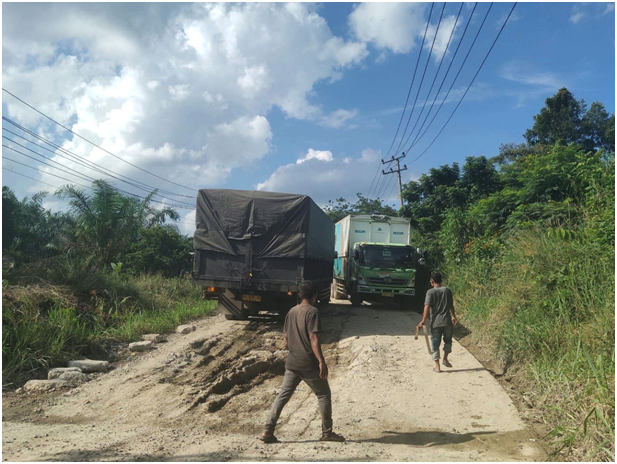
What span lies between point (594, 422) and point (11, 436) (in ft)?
19.3

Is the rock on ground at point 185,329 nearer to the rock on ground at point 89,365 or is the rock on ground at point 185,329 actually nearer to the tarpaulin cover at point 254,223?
the tarpaulin cover at point 254,223

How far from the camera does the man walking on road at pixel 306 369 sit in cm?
495

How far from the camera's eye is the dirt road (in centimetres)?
471

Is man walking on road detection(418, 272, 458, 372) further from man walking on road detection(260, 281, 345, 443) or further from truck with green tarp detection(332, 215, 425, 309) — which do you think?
truck with green tarp detection(332, 215, 425, 309)

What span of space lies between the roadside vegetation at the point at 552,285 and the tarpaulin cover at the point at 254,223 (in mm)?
4643

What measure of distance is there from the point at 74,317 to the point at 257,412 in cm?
556

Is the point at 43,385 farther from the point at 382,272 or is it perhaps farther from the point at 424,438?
the point at 382,272

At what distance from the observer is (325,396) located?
5.01 m

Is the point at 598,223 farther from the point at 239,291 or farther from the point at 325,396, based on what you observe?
the point at 239,291

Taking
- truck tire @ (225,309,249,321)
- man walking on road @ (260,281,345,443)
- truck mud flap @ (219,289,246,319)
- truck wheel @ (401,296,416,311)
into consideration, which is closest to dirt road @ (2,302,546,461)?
man walking on road @ (260,281,345,443)

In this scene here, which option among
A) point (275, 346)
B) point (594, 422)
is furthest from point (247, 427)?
point (275, 346)

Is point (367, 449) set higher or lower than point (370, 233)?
lower

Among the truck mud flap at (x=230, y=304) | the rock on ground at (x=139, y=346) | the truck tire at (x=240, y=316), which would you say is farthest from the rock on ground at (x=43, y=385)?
the truck tire at (x=240, y=316)

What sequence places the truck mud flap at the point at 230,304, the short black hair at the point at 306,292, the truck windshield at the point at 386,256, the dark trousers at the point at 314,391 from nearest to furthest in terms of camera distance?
the dark trousers at the point at 314,391
the short black hair at the point at 306,292
the truck mud flap at the point at 230,304
the truck windshield at the point at 386,256
